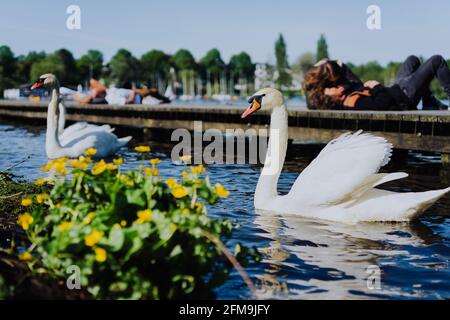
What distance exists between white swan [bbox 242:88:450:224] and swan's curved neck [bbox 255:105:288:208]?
22cm

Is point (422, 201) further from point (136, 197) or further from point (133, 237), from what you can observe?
point (133, 237)

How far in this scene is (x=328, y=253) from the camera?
6191 mm

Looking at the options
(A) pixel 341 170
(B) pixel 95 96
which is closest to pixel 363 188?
(A) pixel 341 170

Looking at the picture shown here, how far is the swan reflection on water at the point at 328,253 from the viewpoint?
4961mm

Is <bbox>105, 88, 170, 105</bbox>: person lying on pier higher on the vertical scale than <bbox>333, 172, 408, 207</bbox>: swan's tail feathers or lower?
higher

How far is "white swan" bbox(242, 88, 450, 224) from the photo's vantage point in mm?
7250

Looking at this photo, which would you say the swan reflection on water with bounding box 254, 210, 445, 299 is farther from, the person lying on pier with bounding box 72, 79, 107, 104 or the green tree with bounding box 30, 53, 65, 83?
the green tree with bounding box 30, 53, 65, 83

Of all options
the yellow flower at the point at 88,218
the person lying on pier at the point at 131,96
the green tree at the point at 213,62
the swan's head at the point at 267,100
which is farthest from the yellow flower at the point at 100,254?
the green tree at the point at 213,62

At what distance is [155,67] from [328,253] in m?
160

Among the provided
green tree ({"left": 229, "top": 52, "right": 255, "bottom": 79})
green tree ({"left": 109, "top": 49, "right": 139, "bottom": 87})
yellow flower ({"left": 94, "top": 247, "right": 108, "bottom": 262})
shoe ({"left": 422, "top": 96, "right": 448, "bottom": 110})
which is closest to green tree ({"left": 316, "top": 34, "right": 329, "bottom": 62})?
green tree ({"left": 229, "top": 52, "right": 255, "bottom": 79})

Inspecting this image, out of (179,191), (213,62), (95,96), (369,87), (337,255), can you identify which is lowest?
(337,255)

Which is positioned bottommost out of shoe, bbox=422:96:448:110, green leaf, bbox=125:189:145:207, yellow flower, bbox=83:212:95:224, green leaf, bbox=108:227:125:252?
green leaf, bbox=108:227:125:252

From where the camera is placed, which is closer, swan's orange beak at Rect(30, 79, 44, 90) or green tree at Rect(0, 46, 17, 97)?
swan's orange beak at Rect(30, 79, 44, 90)
